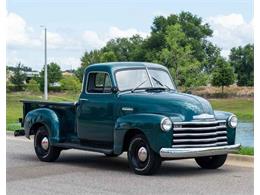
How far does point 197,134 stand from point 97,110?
2222 mm

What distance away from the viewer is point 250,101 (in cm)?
6425

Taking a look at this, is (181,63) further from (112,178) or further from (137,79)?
(112,178)

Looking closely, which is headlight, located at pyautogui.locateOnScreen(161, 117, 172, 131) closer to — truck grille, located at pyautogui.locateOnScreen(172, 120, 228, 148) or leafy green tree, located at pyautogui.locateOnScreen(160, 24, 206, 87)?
truck grille, located at pyautogui.locateOnScreen(172, 120, 228, 148)

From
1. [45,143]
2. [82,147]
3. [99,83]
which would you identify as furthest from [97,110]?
[45,143]

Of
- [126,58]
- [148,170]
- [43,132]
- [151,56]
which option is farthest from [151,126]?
[126,58]

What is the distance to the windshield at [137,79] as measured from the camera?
12023 mm

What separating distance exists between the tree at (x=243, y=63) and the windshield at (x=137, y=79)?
77713 millimetres

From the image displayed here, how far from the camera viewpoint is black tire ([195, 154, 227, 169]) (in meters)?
11.9

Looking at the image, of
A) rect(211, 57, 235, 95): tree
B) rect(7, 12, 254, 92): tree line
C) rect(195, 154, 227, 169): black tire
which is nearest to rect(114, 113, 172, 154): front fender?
rect(195, 154, 227, 169): black tire

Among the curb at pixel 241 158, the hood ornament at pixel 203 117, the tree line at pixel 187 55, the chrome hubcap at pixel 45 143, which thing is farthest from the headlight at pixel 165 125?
the tree line at pixel 187 55

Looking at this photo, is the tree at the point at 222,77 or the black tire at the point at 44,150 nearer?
the black tire at the point at 44,150

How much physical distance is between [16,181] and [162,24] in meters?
77.0

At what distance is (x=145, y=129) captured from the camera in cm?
1085

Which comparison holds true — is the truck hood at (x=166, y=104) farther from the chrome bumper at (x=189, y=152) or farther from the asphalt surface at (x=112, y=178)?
the asphalt surface at (x=112, y=178)
